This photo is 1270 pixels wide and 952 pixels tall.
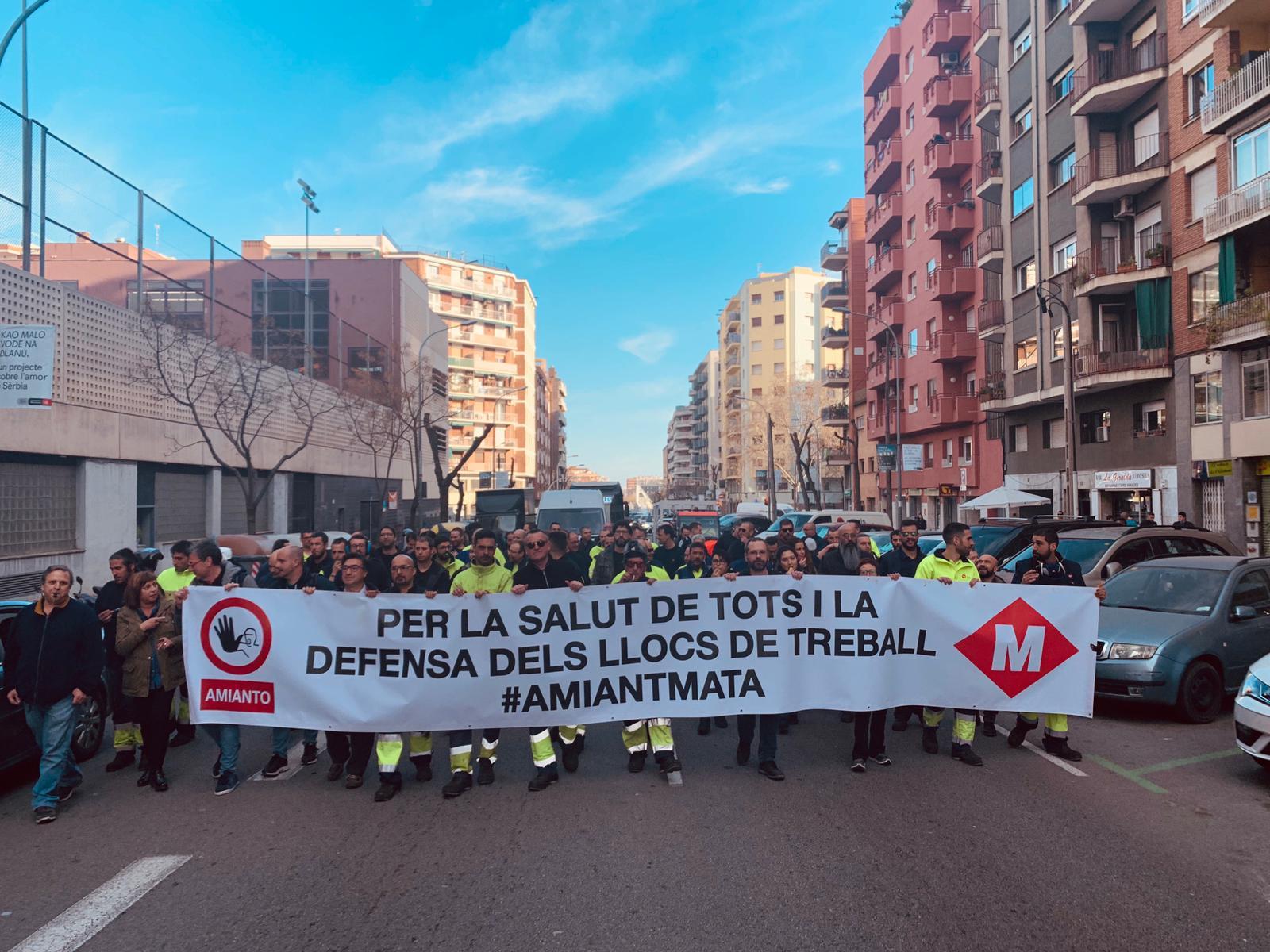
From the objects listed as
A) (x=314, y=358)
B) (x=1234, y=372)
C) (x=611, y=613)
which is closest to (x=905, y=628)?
(x=611, y=613)

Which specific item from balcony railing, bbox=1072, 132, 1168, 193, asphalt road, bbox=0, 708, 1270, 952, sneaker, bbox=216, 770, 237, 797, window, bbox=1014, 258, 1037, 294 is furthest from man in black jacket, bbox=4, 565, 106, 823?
window, bbox=1014, 258, 1037, 294

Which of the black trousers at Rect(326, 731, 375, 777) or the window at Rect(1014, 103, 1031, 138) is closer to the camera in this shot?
the black trousers at Rect(326, 731, 375, 777)

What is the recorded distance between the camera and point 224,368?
88.0ft

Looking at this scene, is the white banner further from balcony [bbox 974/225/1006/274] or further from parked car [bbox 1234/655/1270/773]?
balcony [bbox 974/225/1006/274]

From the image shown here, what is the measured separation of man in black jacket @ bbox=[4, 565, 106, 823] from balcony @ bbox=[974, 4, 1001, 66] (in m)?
37.8

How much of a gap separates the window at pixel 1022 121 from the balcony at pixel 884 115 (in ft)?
50.4

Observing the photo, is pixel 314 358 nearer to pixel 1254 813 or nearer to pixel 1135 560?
pixel 1135 560

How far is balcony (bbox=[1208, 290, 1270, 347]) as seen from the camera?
2138cm

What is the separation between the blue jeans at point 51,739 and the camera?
596 cm

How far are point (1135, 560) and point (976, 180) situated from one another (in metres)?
28.7

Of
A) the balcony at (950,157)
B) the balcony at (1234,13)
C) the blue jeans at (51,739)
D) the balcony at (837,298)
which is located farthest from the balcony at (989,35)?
the blue jeans at (51,739)

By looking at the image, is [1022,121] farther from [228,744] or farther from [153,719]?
[153,719]

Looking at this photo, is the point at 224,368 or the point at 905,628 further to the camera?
the point at 224,368

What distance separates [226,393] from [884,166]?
3536cm
